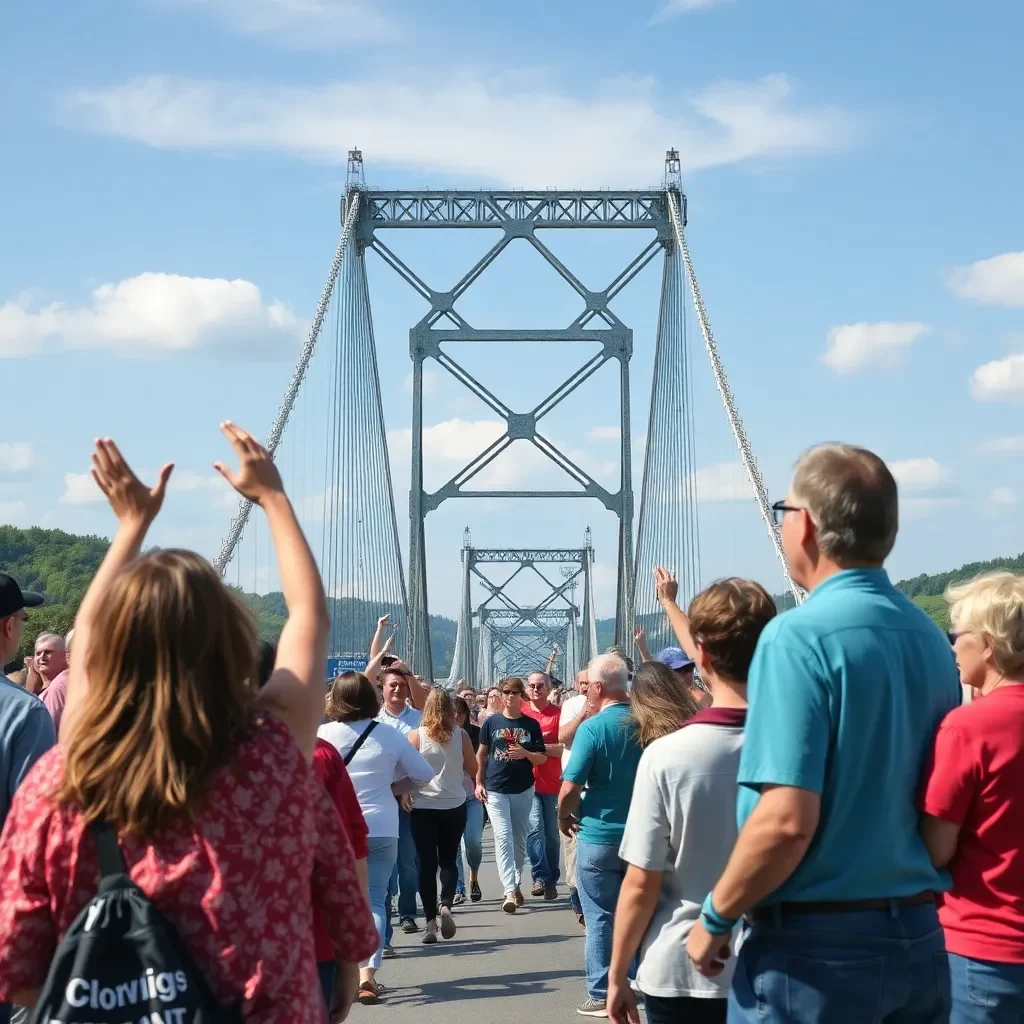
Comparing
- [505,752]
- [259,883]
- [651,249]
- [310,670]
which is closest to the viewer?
[259,883]

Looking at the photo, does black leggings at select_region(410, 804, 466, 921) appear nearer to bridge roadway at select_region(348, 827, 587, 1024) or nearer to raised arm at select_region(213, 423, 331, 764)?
bridge roadway at select_region(348, 827, 587, 1024)

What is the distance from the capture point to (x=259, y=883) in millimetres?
2217

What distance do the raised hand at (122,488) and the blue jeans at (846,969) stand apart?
50.8 inches

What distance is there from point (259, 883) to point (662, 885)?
1893 millimetres

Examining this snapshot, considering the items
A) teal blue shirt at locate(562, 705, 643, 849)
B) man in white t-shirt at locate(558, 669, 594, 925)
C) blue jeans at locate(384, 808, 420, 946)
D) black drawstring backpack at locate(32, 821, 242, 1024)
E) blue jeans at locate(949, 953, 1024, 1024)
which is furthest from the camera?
blue jeans at locate(384, 808, 420, 946)

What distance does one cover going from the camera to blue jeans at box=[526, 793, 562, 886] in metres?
12.2

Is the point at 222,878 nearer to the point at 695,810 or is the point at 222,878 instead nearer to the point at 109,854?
the point at 109,854

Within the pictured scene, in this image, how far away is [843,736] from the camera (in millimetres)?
2752

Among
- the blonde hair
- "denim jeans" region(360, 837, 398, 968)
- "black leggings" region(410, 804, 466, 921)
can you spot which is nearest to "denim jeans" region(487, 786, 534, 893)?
"black leggings" region(410, 804, 466, 921)

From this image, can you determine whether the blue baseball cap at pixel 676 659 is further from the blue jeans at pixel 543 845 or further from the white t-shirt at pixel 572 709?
the blue jeans at pixel 543 845

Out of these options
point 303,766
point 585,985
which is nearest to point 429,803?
point 585,985

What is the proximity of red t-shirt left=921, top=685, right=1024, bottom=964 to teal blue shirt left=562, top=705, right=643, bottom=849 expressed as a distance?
113 inches

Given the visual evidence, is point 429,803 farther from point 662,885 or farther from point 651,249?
point 651,249

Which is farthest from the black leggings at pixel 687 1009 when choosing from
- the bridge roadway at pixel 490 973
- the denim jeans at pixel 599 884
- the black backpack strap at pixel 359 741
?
the bridge roadway at pixel 490 973
